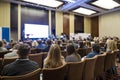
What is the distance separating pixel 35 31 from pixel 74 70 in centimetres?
1020

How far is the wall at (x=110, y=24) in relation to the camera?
1470 cm

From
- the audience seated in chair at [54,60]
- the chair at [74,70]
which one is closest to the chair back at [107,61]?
the chair at [74,70]

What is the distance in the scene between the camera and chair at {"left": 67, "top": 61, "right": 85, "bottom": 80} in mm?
2350

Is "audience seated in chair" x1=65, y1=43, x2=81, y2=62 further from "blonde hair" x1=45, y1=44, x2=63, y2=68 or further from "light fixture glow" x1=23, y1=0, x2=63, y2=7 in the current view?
"light fixture glow" x1=23, y1=0, x2=63, y2=7

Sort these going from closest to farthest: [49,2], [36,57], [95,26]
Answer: [36,57] → [49,2] → [95,26]

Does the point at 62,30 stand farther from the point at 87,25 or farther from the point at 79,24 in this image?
the point at 87,25

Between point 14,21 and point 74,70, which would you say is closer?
point 74,70

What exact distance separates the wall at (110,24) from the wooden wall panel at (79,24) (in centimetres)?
200

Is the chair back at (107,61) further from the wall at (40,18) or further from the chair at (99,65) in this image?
Result: the wall at (40,18)

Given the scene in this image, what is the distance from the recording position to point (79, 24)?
53.6 feet

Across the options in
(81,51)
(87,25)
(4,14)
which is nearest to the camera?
(81,51)

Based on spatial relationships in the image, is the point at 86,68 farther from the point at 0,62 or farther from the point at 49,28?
the point at 49,28

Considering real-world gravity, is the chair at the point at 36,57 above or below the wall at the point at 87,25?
below

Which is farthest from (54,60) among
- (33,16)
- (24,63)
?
(33,16)
